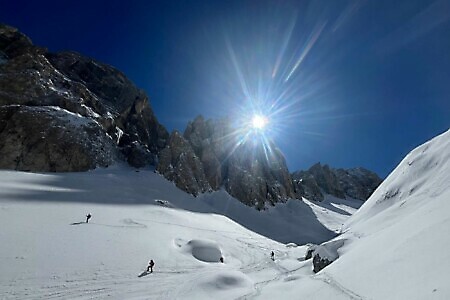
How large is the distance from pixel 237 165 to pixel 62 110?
52729 millimetres

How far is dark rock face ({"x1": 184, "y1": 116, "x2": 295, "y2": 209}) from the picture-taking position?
84062 millimetres

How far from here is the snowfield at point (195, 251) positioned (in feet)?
37.2

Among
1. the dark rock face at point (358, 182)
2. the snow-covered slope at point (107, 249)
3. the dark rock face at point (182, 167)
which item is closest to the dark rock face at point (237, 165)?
the dark rock face at point (182, 167)

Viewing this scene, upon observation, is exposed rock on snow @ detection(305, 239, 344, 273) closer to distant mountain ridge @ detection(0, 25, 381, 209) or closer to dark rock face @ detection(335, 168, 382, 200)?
distant mountain ridge @ detection(0, 25, 381, 209)

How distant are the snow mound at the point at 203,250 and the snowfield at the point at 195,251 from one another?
0.39ft

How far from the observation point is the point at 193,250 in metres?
29.3

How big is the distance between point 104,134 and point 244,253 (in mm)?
54566

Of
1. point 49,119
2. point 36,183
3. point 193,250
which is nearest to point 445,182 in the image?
point 193,250

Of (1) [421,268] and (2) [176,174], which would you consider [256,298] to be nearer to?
(1) [421,268]

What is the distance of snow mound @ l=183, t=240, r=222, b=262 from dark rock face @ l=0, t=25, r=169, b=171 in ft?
140

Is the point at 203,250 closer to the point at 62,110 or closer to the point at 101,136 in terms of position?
the point at 101,136

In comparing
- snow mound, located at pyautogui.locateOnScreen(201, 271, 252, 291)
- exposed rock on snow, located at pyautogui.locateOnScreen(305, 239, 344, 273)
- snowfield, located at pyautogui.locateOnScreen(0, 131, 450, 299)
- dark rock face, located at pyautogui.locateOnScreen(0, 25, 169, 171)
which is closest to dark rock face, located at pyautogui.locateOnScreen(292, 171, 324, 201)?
dark rock face, located at pyautogui.locateOnScreen(0, 25, 169, 171)

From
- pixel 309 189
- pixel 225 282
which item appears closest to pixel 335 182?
pixel 309 189

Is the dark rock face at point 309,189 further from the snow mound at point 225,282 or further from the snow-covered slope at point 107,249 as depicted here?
the snow mound at point 225,282
